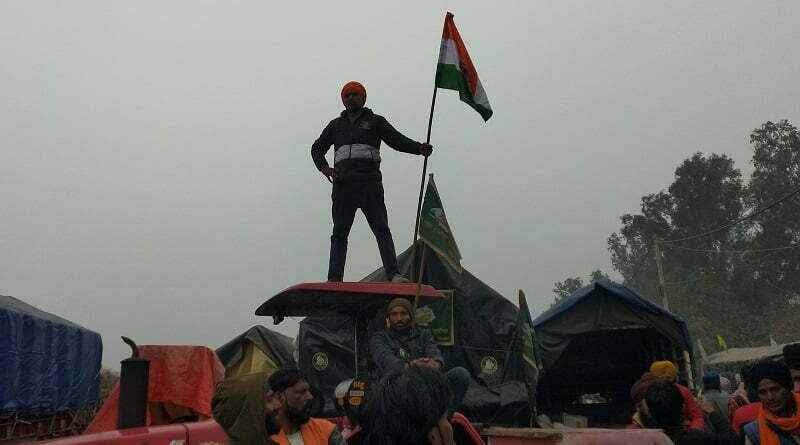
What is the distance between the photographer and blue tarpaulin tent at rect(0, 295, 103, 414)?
9.10 m

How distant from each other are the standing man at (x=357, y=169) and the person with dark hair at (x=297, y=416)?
307cm

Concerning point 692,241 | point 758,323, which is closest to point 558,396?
point 758,323

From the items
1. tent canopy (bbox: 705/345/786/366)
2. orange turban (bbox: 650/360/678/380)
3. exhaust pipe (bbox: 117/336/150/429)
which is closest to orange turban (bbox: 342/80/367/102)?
exhaust pipe (bbox: 117/336/150/429)

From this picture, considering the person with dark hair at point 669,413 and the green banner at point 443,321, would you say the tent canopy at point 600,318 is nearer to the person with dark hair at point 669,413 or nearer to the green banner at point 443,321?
the green banner at point 443,321

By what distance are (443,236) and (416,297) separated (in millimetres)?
1644

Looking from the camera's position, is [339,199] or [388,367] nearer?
[388,367]

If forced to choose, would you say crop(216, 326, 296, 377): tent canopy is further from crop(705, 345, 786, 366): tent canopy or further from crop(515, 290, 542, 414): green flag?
crop(705, 345, 786, 366): tent canopy

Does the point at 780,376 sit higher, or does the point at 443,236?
the point at 443,236

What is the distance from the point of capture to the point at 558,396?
12.4 metres

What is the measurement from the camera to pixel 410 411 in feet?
7.20

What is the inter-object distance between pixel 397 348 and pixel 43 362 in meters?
8.03

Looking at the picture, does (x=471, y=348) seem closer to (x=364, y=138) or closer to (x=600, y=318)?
(x=600, y=318)

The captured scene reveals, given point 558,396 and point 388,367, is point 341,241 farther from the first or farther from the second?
point 558,396

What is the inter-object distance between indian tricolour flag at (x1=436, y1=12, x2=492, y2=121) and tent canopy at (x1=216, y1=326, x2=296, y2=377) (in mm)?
8374
